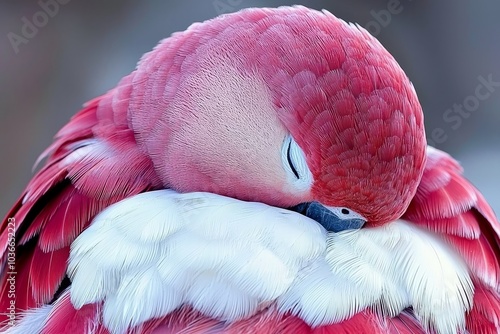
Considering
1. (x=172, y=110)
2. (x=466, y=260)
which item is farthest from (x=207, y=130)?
(x=466, y=260)

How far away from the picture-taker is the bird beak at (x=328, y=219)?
1.66 ft

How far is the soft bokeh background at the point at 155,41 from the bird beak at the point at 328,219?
739 mm

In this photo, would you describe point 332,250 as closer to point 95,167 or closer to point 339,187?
point 339,187

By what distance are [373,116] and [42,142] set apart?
2.98 ft

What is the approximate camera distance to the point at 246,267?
0.45 m

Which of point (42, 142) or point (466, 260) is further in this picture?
point (42, 142)

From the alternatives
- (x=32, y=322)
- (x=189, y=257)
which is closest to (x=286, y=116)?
(x=189, y=257)

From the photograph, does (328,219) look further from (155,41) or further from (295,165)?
Answer: (155,41)

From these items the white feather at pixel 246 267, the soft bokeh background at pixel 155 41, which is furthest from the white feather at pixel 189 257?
the soft bokeh background at pixel 155 41

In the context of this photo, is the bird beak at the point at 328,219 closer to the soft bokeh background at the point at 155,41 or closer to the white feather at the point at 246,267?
the white feather at the point at 246,267

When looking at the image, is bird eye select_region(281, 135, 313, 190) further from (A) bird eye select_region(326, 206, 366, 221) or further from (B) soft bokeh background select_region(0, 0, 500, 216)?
(B) soft bokeh background select_region(0, 0, 500, 216)

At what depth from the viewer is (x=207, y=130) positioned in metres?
0.54

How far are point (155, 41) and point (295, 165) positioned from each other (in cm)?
80

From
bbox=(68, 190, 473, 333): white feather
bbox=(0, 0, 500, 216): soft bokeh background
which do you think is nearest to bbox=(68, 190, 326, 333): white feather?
bbox=(68, 190, 473, 333): white feather
